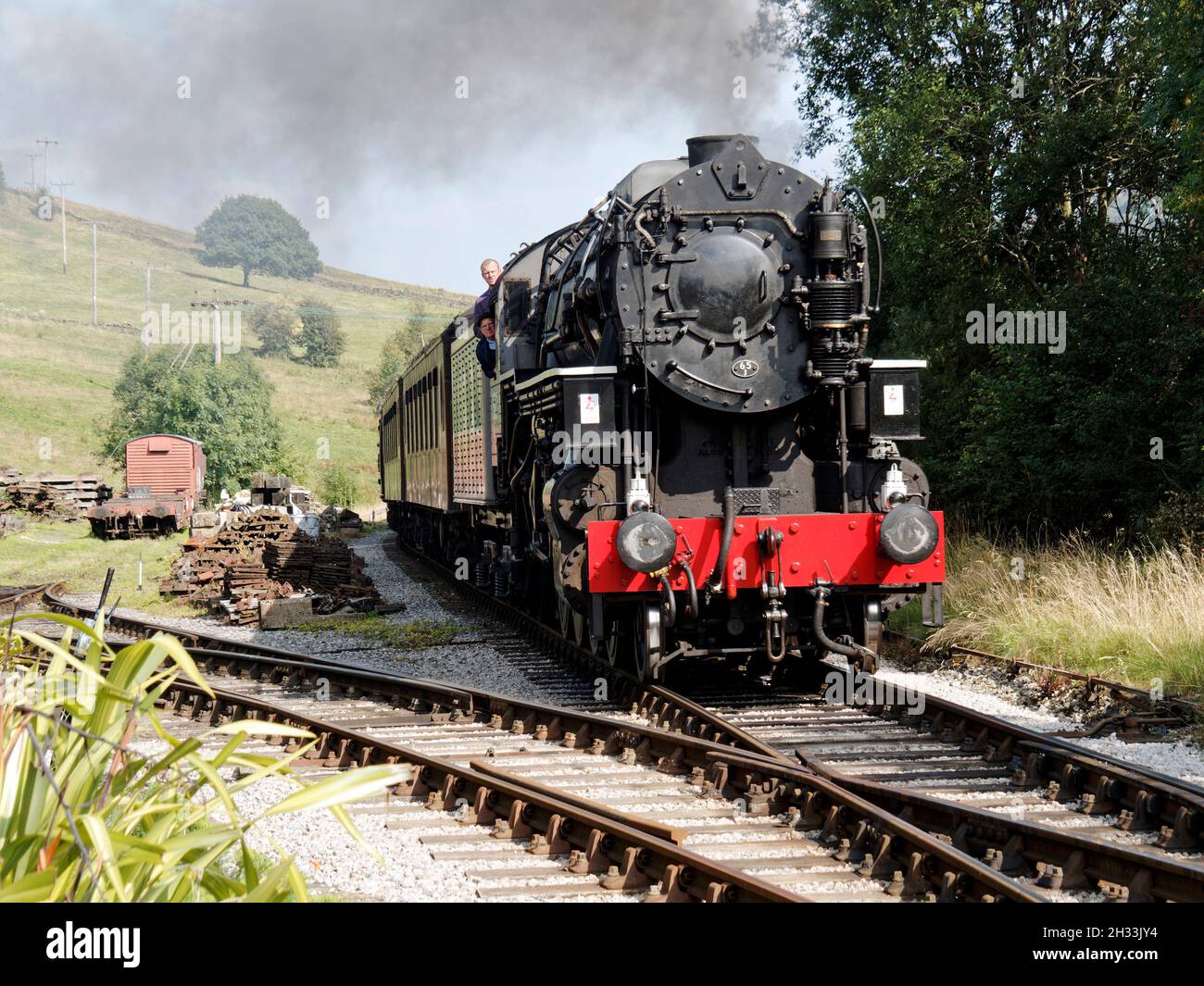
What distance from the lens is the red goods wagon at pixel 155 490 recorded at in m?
29.1

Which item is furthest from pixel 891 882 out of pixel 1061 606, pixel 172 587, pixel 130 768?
pixel 172 587

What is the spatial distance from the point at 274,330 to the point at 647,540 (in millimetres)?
86917

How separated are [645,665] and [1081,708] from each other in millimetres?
2853

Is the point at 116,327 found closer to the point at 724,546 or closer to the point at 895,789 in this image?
the point at 724,546

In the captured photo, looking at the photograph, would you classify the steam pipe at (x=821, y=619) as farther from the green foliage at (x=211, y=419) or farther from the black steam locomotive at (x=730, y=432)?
the green foliage at (x=211, y=419)

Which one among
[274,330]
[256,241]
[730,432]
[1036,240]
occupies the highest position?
[256,241]

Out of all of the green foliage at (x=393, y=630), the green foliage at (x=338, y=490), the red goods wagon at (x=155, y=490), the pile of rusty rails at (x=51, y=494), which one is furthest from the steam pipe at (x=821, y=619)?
the green foliage at (x=338, y=490)

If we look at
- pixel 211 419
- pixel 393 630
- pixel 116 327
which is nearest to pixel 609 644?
pixel 393 630

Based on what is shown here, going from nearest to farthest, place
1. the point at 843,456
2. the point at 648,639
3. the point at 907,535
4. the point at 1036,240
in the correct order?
the point at 907,535 → the point at 648,639 → the point at 843,456 → the point at 1036,240

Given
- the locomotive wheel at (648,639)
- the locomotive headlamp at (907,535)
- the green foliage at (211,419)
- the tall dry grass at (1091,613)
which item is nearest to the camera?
the locomotive headlamp at (907,535)

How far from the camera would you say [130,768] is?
345 centimetres

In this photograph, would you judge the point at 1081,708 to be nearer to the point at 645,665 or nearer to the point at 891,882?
the point at 645,665

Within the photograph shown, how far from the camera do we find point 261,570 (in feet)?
51.7

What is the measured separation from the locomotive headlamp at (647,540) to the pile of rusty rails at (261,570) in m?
7.98
